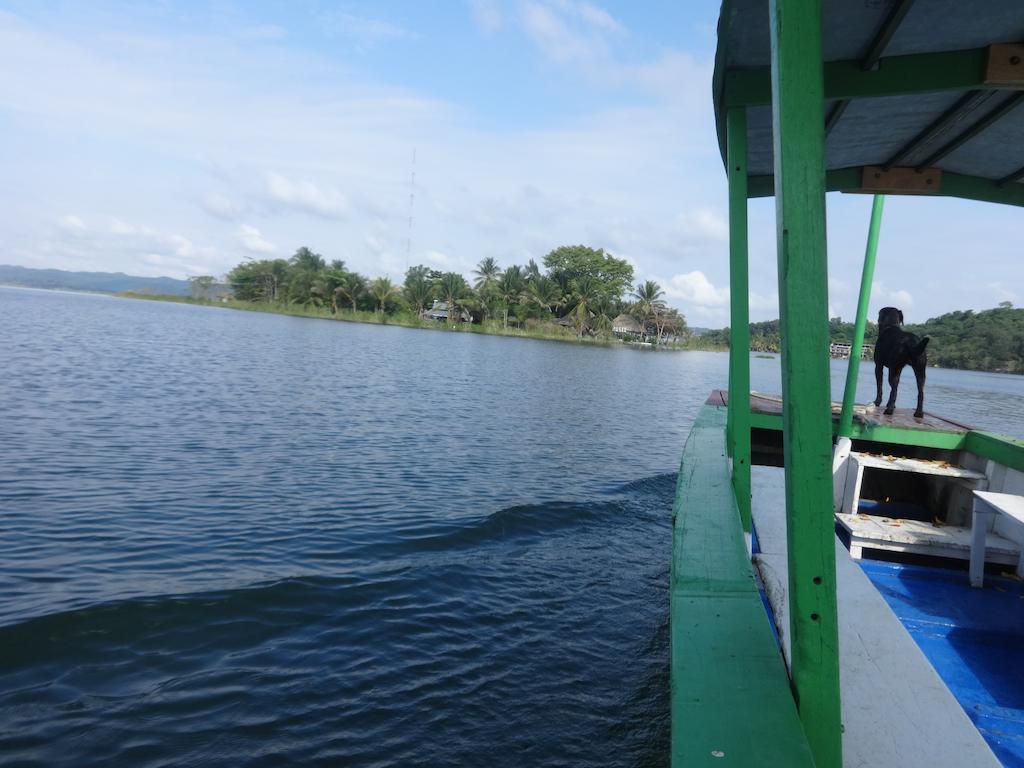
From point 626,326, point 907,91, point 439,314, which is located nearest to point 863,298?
point 907,91

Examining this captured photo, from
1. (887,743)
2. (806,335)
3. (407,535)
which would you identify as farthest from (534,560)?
(806,335)

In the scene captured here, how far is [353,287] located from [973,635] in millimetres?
75774

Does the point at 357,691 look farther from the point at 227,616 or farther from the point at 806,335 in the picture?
the point at 806,335

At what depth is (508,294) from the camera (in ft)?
244

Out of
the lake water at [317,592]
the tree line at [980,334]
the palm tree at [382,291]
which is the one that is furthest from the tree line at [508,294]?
the lake water at [317,592]

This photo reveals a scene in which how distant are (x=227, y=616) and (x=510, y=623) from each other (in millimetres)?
2130

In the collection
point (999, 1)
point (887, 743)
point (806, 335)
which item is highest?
point (999, 1)

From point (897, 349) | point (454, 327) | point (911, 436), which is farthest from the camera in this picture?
point (454, 327)

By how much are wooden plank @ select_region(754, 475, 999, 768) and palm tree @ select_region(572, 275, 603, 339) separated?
234ft

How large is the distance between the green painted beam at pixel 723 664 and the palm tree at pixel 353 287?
75.1 meters

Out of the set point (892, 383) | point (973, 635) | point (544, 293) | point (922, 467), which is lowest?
point (973, 635)

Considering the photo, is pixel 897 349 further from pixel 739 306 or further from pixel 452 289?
pixel 452 289

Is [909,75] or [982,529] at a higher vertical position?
[909,75]

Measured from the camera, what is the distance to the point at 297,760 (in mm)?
3629
